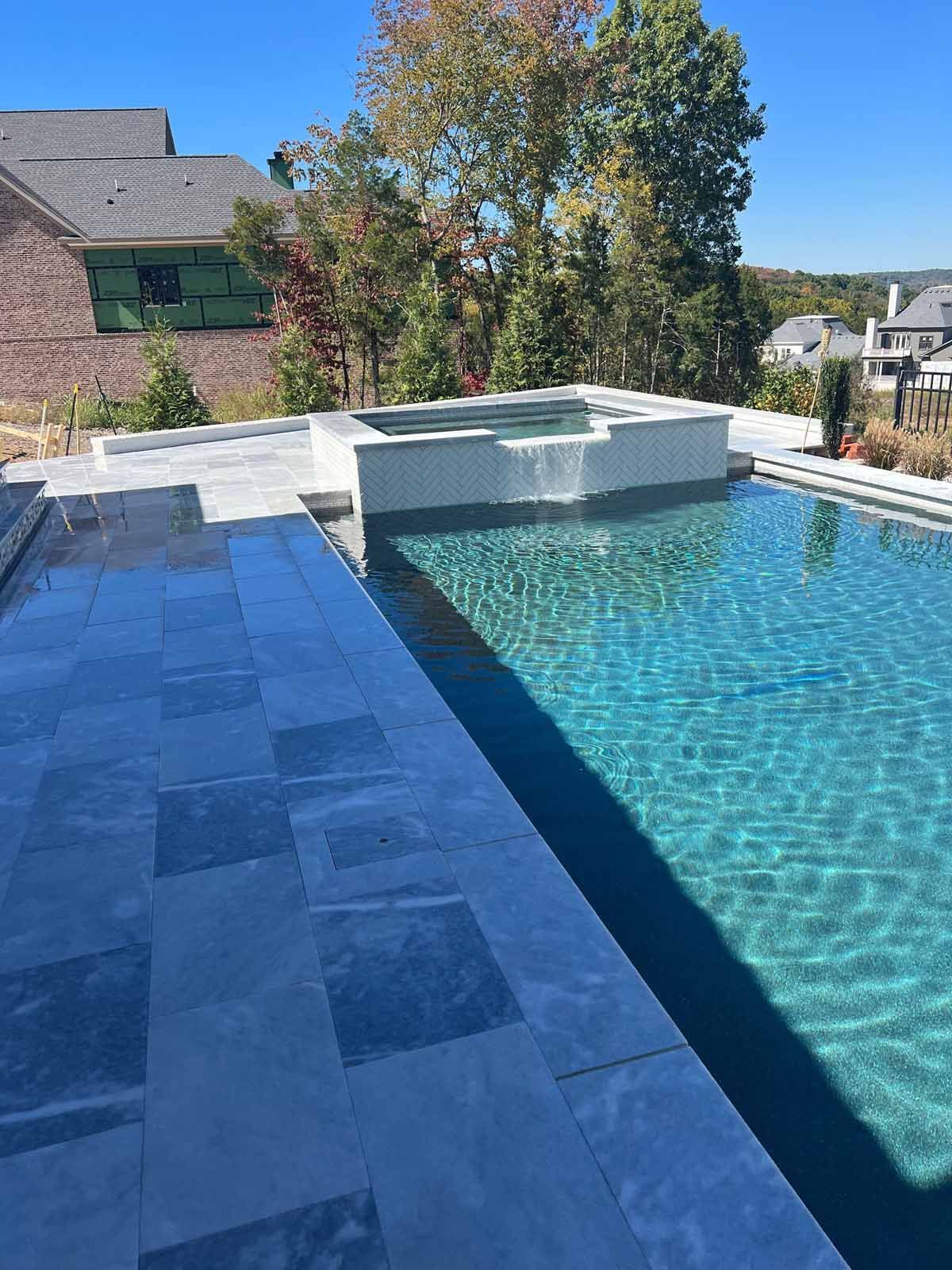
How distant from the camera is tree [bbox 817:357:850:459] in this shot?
34.1ft

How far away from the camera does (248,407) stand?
18.9m

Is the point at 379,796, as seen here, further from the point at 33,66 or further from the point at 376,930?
the point at 33,66

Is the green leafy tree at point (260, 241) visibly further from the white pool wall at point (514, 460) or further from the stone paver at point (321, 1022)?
the stone paver at point (321, 1022)

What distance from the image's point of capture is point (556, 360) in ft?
56.5

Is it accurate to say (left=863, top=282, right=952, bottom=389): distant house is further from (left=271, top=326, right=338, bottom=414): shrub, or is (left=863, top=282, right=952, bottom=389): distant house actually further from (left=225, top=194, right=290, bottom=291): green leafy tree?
(left=271, top=326, right=338, bottom=414): shrub

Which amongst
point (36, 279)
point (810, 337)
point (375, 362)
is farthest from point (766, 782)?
point (810, 337)

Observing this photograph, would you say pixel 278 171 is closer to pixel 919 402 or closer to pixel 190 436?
pixel 190 436

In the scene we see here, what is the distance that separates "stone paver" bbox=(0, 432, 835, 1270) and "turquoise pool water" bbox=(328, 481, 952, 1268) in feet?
1.70

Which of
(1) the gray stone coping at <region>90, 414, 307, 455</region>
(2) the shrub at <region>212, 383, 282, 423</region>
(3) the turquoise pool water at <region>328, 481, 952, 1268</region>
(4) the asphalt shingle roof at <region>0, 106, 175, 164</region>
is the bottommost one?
(3) the turquoise pool water at <region>328, 481, 952, 1268</region>

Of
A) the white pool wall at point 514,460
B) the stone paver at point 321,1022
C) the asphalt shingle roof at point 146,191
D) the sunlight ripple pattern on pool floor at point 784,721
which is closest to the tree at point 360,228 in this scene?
the asphalt shingle roof at point 146,191

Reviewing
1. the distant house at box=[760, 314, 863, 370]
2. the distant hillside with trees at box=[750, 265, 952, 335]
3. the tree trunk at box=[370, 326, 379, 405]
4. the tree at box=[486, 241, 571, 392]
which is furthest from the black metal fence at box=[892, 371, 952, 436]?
the distant hillside with trees at box=[750, 265, 952, 335]

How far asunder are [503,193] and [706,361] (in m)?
6.26

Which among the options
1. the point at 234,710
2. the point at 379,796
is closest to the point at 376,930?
the point at 379,796

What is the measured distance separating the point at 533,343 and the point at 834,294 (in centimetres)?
9817
